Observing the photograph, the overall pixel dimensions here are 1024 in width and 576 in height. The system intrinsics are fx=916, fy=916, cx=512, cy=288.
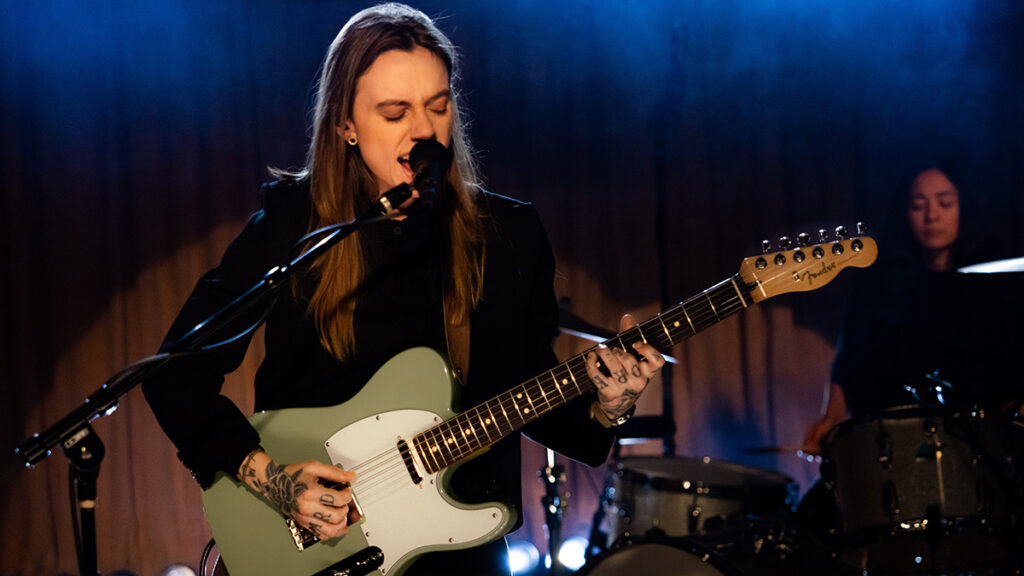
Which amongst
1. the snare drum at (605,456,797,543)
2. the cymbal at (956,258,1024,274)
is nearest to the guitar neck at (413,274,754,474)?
the cymbal at (956,258,1024,274)

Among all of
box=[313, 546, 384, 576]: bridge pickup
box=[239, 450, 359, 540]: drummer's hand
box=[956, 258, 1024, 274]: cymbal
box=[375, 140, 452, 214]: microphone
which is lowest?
box=[313, 546, 384, 576]: bridge pickup

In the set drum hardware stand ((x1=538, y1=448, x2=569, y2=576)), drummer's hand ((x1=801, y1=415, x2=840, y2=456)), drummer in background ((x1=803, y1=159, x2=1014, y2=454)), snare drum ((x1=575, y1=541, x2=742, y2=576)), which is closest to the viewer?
snare drum ((x1=575, y1=541, x2=742, y2=576))

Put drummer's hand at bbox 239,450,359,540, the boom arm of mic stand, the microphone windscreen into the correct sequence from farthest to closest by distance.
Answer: drummer's hand at bbox 239,450,359,540
the microphone windscreen
the boom arm of mic stand

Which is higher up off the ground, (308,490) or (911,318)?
(911,318)

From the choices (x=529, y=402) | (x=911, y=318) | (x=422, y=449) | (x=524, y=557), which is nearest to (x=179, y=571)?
(x=524, y=557)

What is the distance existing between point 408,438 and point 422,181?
672 millimetres

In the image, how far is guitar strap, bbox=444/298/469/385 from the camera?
7.80 feet

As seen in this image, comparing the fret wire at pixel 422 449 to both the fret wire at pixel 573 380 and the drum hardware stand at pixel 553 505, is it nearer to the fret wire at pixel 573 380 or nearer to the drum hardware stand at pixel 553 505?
the fret wire at pixel 573 380

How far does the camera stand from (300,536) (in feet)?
7.37

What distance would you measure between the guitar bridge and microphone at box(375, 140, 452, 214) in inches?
33.4

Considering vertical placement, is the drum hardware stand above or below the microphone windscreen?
below

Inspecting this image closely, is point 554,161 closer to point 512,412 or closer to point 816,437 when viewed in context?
point 816,437

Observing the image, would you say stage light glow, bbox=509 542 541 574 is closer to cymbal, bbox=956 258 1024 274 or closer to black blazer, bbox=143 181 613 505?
cymbal, bbox=956 258 1024 274

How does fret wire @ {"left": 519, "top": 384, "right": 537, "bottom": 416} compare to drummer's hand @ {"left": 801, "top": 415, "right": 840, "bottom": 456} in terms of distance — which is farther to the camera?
→ drummer's hand @ {"left": 801, "top": 415, "right": 840, "bottom": 456}
